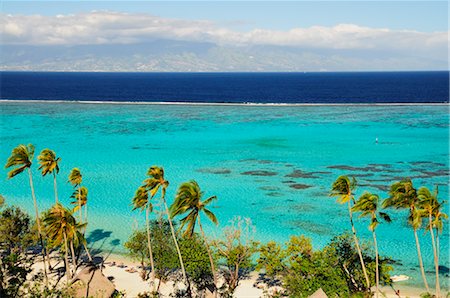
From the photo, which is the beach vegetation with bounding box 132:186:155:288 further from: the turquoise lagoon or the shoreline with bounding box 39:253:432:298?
the turquoise lagoon

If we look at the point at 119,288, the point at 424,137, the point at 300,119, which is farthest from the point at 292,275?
the point at 300,119

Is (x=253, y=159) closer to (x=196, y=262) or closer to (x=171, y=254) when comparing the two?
(x=171, y=254)

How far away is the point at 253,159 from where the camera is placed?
67812 mm

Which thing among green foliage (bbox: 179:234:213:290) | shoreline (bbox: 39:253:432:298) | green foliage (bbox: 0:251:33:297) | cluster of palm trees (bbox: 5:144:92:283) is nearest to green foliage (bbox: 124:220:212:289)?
green foliage (bbox: 179:234:213:290)

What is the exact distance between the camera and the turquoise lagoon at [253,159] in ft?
143

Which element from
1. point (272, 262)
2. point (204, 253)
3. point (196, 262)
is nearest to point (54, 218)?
point (196, 262)

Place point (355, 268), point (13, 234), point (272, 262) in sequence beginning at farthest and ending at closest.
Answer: point (13, 234), point (272, 262), point (355, 268)

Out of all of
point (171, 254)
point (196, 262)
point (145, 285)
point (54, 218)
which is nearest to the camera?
point (54, 218)

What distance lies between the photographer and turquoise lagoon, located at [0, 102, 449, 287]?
43625mm

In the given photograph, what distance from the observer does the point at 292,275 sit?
28.5 meters

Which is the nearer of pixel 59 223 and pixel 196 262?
pixel 59 223

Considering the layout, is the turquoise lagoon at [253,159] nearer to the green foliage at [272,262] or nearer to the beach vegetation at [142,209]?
the beach vegetation at [142,209]

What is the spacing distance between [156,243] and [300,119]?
7914 centimetres

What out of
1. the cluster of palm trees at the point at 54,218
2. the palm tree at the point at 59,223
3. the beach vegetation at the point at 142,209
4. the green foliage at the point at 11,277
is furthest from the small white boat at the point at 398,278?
the green foliage at the point at 11,277
